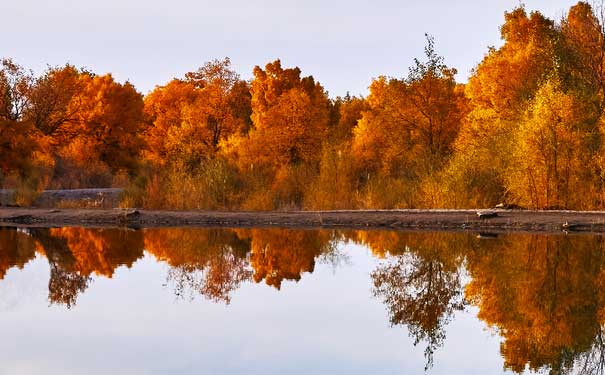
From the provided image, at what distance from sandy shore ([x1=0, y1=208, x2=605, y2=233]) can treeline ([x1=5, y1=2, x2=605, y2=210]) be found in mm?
2394

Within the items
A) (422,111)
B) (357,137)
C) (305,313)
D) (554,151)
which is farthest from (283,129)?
(305,313)

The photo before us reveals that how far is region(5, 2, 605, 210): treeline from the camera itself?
25359 mm

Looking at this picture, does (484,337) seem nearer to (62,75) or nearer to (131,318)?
(131,318)

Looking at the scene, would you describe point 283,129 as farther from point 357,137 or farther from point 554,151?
point 554,151

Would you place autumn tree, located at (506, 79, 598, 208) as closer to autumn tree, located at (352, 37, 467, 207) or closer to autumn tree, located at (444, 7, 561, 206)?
autumn tree, located at (444, 7, 561, 206)

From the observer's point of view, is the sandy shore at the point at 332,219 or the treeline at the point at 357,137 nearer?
the sandy shore at the point at 332,219

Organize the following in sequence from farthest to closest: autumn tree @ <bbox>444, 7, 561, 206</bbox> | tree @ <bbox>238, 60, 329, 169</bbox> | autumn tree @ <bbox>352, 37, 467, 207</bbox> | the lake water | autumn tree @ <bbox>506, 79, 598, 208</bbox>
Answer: tree @ <bbox>238, 60, 329, 169</bbox> → autumn tree @ <bbox>352, 37, 467, 207</bbox> → autumn tree @ <bbox>444, 7, 561, 206</bbox> → autumn tree @ <bbox>506, 79, 598, 208</bbox> → the lake water

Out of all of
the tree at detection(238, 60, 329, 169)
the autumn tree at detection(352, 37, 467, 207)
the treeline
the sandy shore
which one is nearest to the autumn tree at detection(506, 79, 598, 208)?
the treeline

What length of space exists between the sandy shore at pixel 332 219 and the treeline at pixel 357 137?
2394 millimetres

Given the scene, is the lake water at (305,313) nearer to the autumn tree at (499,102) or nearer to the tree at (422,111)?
the autumn tree at (499,102)

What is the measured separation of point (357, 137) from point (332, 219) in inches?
952

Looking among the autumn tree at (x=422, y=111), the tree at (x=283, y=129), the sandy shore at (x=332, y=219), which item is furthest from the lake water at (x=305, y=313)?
the tree at (x=283, y=129)

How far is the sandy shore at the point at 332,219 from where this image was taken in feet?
75.1

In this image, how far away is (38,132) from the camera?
43.0 metres
